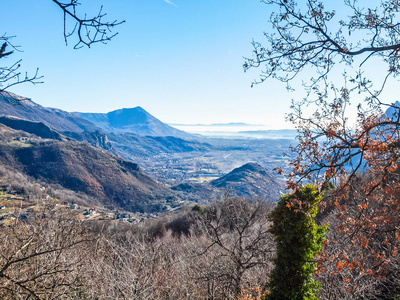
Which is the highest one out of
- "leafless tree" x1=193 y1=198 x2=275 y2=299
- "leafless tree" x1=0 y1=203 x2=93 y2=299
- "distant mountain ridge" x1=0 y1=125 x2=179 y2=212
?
"leafless tree" x1=0 y1=203 x2=93 y2=299

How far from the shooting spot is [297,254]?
9312mm

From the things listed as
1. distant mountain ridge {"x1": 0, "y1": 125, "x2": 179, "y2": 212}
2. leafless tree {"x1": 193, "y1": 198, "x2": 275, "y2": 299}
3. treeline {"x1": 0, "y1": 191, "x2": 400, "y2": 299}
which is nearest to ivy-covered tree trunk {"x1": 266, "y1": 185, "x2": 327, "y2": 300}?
treeline {"x1": 0, "y1": 191, "x2": 400, "y2": 299}

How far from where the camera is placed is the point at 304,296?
9.03 m

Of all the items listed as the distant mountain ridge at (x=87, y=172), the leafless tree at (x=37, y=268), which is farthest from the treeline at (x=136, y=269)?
the distant mountain ridge at (x=87, y=172)

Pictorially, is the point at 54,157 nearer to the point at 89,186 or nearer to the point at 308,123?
the point at 89,186

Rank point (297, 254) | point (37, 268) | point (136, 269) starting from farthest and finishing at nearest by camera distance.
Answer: point (136, 269) < point (297, 254) < point (37, 268)

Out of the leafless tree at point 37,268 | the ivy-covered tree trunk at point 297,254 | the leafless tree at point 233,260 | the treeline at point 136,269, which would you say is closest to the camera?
the leafless tree at point 37,268

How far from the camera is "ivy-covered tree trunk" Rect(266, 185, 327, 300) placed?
909 cm

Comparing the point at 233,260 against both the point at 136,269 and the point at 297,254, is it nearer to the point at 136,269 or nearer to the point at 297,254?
the point at 297,254

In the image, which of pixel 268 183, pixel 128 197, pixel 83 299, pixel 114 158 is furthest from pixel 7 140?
pixel 83 299

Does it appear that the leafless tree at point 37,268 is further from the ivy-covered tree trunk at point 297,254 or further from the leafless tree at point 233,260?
the ivy-covered tree trunk at point 297,254

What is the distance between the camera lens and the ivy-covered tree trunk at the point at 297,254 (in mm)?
Answer: 9094

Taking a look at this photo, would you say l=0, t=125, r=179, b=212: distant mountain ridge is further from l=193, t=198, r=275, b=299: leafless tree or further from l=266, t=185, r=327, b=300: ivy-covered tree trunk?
l=266, t=185, r=327, b=300: ivy-covered tree trunk

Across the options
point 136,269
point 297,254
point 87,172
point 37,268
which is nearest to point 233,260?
point 297,254
